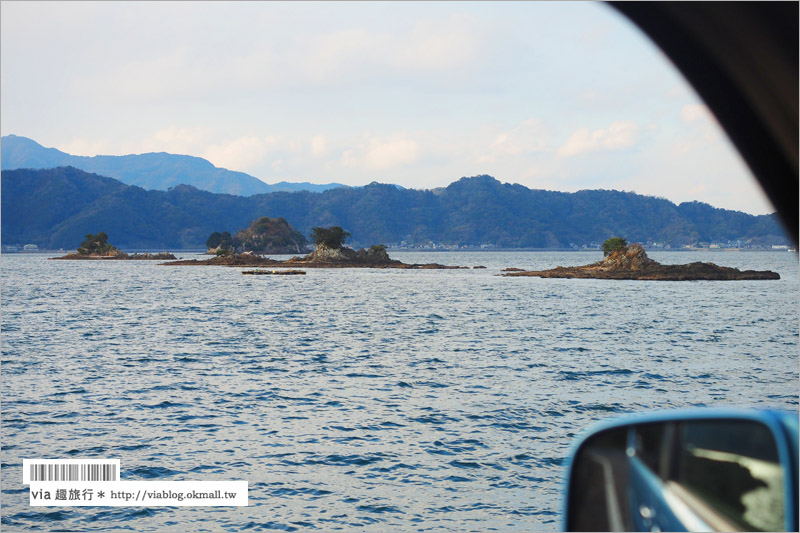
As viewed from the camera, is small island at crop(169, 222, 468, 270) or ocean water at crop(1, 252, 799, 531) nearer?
ocean water at crop(1, 252, 799, 531)

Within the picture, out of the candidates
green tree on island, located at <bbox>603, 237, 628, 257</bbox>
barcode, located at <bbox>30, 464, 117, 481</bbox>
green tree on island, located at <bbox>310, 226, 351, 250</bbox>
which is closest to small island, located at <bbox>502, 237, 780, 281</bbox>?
green tree on island, located at <bbox>603, 237, 628, 257</bbox>

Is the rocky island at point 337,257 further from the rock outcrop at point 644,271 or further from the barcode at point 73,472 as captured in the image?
the barcode at point 73,472

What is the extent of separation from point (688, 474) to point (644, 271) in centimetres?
12280

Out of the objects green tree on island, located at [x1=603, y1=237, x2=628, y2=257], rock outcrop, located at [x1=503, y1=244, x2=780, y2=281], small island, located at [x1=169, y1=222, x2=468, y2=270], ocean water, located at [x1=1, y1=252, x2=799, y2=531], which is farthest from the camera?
small island, located at [x1=169, y1=222, x2=468, y2=270]

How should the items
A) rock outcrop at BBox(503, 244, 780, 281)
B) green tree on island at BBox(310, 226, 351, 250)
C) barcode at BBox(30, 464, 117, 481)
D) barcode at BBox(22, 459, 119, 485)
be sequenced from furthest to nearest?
1. green tree on island at BBox(310, 226, 351, 250)
2. rock outcrop at BBox(503, 244, 780, 281)
3. barcode at BBox(30, 464, 117, 481)
4. barcode at BBox(22, 459, 119, 485)

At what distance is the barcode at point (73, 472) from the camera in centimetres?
1316

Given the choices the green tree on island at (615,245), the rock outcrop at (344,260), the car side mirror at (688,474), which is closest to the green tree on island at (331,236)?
the rock outcrop at (344,260)

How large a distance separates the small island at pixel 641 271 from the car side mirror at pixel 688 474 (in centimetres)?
11810

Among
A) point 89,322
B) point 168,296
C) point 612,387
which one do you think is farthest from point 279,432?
point 168,296

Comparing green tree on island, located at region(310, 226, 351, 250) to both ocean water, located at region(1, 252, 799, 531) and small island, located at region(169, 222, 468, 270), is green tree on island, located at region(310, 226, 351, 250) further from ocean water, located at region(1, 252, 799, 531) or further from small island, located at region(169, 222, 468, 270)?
ocean water, located at region(1, 252, 799, 531)

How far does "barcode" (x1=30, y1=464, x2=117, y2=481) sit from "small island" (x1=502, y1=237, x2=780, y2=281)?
108407 millimetres

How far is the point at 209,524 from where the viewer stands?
44.4ft

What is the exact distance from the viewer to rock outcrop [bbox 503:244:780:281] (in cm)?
11506

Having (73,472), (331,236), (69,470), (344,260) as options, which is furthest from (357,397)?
(344,260)
